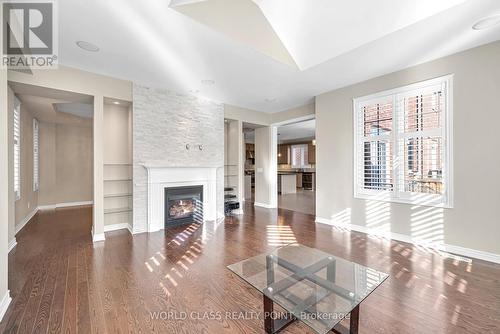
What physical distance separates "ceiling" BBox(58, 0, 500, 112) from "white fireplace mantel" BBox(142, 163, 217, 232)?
1791 mm

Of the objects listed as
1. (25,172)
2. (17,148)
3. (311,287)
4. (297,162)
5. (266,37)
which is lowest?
(311,287)

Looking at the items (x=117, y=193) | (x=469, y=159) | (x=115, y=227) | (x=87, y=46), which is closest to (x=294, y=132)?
(x=469, y=159)

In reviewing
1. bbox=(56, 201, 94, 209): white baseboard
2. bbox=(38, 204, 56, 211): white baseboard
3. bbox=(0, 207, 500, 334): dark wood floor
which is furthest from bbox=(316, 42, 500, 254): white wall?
bbox=(38, 204, 56, 211): white baseboard

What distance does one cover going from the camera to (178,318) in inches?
70.2

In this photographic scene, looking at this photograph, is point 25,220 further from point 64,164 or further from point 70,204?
point 64,164

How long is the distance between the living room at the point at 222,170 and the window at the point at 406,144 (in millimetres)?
26

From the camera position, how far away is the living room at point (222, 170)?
1.85 metres

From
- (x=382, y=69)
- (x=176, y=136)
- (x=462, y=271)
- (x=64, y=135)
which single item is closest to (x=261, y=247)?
(x=462, y=271)

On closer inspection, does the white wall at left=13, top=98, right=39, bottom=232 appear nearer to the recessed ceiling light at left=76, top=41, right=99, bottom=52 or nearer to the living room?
the living room

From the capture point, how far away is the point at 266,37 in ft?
9.68

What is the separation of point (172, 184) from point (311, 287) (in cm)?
358

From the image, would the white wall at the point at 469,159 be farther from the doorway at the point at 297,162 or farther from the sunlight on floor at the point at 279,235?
the doorway at the point at 297,162

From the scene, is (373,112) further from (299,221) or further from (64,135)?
(64,135)

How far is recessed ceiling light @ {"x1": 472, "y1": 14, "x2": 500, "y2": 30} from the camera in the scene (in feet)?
7.51
